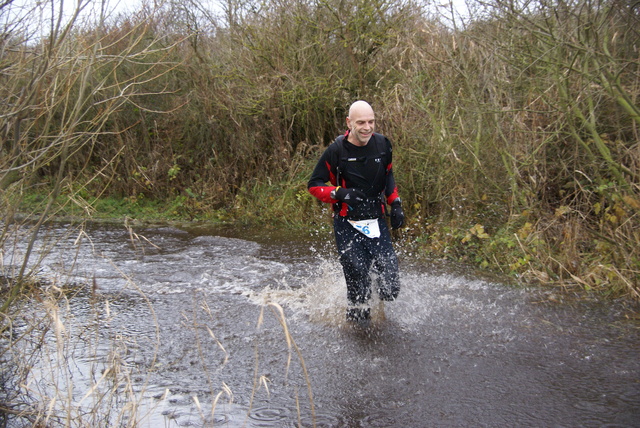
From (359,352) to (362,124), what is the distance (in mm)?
1884

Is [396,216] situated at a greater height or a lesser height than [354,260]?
greater

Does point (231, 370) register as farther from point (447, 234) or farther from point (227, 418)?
point (447, 234)

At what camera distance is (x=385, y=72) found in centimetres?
1119

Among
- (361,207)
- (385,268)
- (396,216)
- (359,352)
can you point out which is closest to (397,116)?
(396,216)

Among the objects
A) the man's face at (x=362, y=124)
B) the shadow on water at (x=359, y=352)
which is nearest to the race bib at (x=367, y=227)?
the man's face at (x=362, y=124)

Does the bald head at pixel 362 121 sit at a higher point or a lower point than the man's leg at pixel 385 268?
higher

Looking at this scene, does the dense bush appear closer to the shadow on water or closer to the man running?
the shadow on water

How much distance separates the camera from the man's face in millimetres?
5336

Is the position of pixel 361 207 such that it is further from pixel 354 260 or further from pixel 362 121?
pixel 362 121

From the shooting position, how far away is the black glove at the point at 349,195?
5.37m

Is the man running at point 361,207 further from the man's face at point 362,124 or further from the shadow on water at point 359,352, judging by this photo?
the shadow on water at point 359,352

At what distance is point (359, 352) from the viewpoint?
5.16 m

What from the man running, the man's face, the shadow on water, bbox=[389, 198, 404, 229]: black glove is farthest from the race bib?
the shadow on water

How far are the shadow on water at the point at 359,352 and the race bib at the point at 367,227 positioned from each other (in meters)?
0.86
